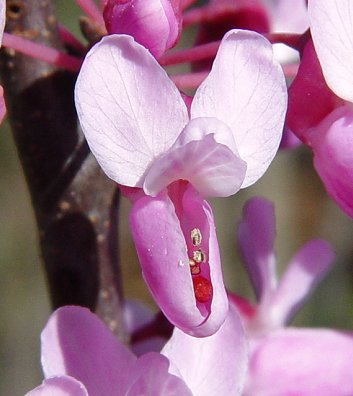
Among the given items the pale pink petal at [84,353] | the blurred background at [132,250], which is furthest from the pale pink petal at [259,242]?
the blurred background at [132,250]

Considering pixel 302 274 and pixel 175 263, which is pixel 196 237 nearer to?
pixel 175 263

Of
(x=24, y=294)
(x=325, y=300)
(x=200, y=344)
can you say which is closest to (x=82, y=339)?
(x=200, y=344)

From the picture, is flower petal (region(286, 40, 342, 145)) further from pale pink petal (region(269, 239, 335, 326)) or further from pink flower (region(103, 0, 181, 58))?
pale pink petal (region(269, 239, 335, 326))

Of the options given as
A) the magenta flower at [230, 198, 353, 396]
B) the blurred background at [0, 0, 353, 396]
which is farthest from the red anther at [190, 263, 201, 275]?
the blurred background at [0, 0, 353, 396]

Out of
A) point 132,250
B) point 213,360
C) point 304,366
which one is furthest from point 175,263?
point 132,250

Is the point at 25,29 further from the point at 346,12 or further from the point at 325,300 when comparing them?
the point at 325,300

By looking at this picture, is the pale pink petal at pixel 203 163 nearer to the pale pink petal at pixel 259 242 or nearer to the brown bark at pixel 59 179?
the brown bark at pixel 59 179
